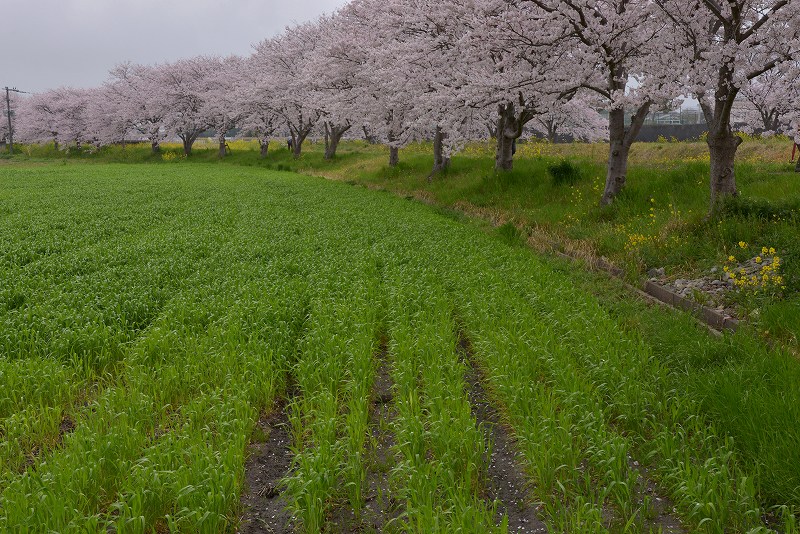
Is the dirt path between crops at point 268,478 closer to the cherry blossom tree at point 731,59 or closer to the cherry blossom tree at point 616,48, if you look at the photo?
the cherry blossom tree at point 731,59

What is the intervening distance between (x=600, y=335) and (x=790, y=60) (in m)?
8.18

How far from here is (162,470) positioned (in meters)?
4.25

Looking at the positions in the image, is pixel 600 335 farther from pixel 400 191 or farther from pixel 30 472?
pixel 400 191

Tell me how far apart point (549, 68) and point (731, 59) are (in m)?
5.74

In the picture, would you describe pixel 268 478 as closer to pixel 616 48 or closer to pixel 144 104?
pixel 616 48

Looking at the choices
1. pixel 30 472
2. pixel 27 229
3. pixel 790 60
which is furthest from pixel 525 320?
pixel 27 229

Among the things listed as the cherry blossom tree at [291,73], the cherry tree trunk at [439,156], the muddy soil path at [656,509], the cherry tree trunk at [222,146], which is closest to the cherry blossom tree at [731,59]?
the muddy soil path at [656,509]

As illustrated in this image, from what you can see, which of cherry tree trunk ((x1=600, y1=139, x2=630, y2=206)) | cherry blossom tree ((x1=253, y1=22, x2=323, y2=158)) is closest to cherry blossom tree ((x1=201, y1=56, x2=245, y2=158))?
cherry blossom tree ((x1=253, y1=22, x2=323, y2=158))

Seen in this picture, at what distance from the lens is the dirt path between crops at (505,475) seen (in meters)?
4.11

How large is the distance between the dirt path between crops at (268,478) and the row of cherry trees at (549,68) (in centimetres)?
1031

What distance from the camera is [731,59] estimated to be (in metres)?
11.3

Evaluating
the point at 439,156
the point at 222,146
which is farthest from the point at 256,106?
the point at 439,156

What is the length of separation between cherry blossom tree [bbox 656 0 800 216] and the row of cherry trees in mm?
29

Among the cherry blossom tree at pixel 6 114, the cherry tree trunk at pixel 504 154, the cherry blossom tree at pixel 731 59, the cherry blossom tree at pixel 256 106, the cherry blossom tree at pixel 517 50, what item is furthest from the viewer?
the cherry blossom tree at pixel 6 114
